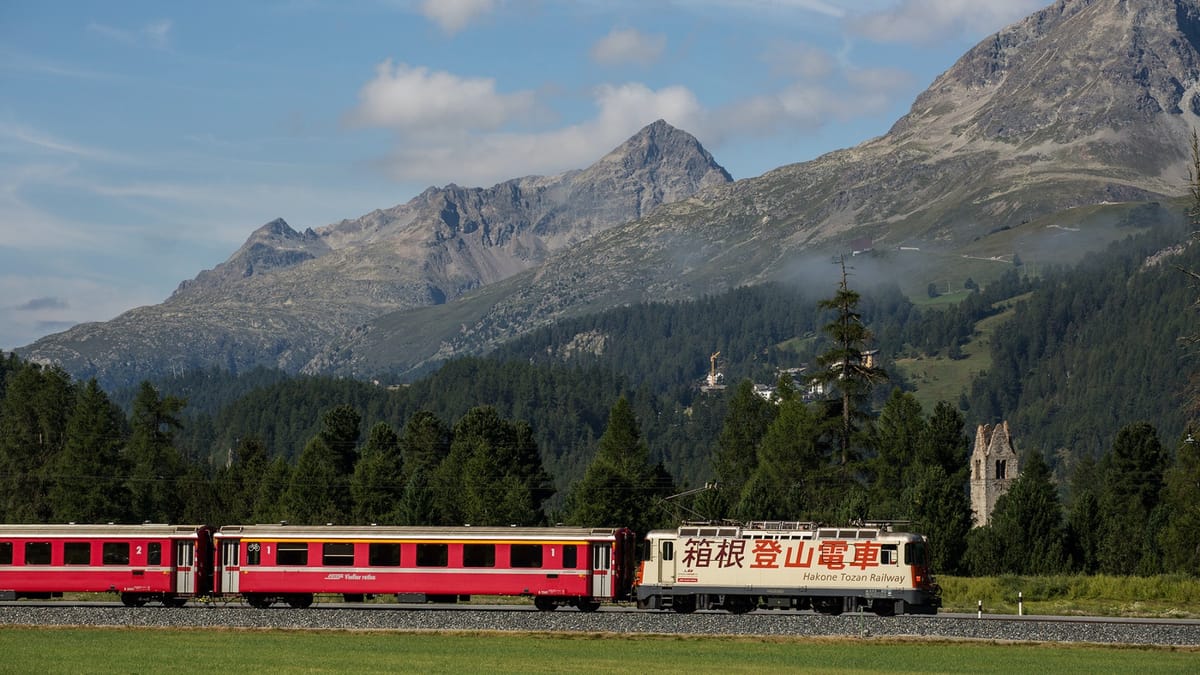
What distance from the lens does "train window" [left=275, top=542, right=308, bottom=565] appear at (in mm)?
76500

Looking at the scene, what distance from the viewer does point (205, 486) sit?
16912 cm

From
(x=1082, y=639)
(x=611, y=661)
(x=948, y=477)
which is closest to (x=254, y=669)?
(x=611, y=661)

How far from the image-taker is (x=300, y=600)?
3039 inches

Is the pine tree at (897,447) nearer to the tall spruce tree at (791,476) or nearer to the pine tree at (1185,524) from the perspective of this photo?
the tall spruce tree at (791,476)

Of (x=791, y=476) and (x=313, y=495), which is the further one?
(x=313, y=495)

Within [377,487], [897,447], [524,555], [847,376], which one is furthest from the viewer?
[377,487]

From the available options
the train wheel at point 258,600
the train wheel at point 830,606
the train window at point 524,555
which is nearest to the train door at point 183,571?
the train wheel at point 258,600

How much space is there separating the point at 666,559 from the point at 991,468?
11738 centimetres

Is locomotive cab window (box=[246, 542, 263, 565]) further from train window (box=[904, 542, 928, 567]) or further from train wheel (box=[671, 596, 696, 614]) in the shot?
train window (box=[904, 542, 928, 567])

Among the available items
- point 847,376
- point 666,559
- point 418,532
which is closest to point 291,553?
point 418,532

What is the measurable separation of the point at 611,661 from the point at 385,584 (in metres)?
25.8

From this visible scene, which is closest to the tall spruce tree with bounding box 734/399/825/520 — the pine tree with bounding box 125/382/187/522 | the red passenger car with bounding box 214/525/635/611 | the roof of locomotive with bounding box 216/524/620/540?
the roof of locomotive with bounding box 216/524/620/540

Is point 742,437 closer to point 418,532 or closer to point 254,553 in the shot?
point 418,532

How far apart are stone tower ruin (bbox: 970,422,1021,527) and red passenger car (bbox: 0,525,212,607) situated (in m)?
123
